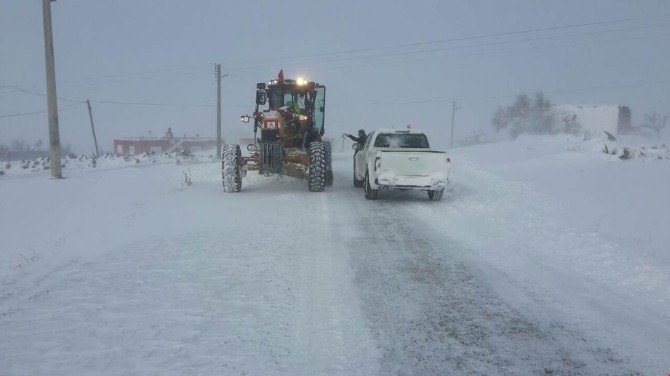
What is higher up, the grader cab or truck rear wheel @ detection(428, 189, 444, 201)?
the grader cab

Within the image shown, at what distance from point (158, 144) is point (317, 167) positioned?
71027 mm

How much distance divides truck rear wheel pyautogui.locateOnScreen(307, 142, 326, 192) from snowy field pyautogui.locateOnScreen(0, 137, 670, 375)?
211 cm

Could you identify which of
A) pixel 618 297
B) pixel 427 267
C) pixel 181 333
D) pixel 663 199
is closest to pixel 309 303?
pixel 181 333

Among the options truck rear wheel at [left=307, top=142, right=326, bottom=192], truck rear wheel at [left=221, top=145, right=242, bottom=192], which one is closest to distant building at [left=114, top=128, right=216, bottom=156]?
truck rear wheel at [left=221, top=145, right=242, bottom=192]

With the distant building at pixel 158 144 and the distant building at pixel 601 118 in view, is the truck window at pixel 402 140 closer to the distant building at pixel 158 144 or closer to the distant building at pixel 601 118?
the distant building at pixel 601 118

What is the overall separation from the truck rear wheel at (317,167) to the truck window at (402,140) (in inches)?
63.6

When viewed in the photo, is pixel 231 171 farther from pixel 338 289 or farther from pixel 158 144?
pixel 158 144

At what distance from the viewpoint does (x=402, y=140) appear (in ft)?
41.1

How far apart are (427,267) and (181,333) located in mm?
3273

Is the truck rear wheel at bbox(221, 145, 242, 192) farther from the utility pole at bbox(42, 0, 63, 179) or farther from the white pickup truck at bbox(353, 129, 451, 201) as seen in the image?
the utility pole at bbox(42, 0, 63, 179)

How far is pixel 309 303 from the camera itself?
4.36 meters

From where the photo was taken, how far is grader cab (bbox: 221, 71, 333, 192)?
1209cm

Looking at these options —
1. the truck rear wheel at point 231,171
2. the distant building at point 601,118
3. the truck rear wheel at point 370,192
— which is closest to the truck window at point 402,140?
the truck rear wheel at point 370,192

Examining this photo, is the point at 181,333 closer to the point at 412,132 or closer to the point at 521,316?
the point at 521,316
